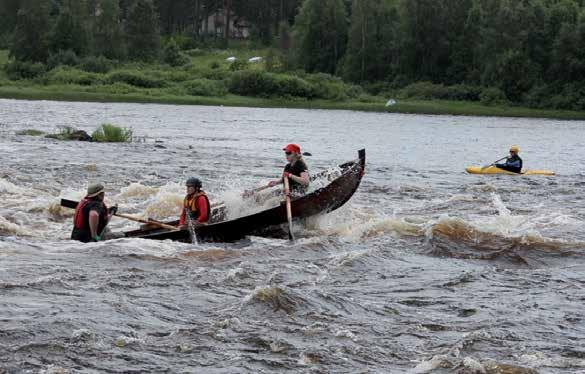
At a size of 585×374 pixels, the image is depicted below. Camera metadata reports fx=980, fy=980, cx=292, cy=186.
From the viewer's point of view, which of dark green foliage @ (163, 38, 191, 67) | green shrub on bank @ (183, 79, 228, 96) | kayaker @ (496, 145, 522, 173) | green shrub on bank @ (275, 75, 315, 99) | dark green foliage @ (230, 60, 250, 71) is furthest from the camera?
dark green foliage @ (163, 38, 191, 67)

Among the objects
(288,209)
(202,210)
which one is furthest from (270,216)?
(202,210)

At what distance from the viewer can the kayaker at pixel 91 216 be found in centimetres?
1562

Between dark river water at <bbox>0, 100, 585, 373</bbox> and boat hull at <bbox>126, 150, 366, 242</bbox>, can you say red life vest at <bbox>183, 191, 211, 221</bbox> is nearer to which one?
boat hull at <bbox>126, 150, 366, 242</bbox>

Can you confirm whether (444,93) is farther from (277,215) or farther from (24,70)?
(277,215)

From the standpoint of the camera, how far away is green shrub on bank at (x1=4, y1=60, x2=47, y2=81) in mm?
75688

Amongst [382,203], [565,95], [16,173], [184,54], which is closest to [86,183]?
[16,173]

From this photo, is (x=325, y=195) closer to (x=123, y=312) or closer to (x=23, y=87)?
(x=123, y=312)

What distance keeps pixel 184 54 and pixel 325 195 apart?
74.8 metres

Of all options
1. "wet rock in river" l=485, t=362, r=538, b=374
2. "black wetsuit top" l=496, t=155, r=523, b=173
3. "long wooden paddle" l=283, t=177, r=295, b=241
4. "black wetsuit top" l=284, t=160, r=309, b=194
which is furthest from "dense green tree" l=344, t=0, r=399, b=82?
"wet rock in river" l=485, t=362, r=538, b=374

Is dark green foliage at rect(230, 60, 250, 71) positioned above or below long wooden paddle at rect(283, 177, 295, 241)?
above

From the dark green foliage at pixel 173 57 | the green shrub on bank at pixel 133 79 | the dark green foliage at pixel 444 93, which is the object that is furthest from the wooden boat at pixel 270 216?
the dark green foliage at pixel 173 57

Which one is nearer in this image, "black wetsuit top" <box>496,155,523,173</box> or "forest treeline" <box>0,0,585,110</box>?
"black wetsuit top" <box>496,155,523,173</box>

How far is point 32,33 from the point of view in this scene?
80.1 m

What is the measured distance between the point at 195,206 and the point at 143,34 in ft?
234
